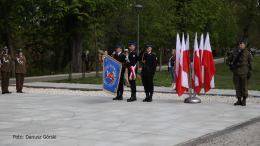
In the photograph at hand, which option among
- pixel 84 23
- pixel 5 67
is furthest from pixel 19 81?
pixel 84 23

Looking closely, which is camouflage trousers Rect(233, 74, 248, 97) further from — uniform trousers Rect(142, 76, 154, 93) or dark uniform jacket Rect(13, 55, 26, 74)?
dark uniform jacket Rect(13, 55, 26, 74)

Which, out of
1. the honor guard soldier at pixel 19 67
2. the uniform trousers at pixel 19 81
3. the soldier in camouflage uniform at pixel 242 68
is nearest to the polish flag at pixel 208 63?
the soldier in camouflage uniform at pixel 242 68

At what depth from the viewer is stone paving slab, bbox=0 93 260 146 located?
297 inches

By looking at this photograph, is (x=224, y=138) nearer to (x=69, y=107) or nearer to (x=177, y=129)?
(x=177, y=129)

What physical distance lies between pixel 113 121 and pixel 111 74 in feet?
14.8

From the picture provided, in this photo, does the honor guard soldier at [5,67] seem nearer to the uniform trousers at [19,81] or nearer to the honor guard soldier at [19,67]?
the honor guard soldier at [19,67]

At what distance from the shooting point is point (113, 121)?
9719 millimetres

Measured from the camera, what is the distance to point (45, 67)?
37.4m

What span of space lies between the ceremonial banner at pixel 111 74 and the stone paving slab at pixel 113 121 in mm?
525

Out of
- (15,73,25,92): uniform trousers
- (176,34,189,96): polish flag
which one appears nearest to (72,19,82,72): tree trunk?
(15,73,25,92): uniform trousers

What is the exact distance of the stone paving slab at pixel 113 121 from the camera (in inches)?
297

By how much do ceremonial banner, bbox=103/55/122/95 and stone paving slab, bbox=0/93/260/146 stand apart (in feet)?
1.72

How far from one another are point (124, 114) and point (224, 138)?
12.1 ft

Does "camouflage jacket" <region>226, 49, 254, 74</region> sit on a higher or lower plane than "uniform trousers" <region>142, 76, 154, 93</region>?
higher
